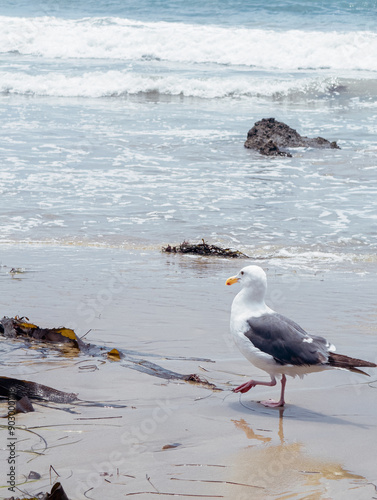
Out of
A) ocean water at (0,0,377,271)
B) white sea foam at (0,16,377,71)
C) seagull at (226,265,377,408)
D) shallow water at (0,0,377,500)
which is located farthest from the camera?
white sea foam at (0,16,377,71)

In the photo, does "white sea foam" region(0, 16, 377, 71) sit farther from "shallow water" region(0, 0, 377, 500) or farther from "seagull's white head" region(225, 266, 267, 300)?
"seagull's white head" region(225, 266, 267, 300)

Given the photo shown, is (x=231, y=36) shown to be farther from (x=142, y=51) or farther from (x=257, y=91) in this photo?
(x=257, y=91)

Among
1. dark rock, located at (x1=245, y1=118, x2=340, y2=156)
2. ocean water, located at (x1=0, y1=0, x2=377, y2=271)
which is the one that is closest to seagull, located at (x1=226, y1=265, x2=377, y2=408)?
ocean water, located at (x1=0, y1=0, x2=377, y2=271)

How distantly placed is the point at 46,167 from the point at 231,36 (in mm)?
22353

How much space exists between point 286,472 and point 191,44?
30.8 meters

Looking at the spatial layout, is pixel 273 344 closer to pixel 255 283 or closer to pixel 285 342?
pixel 285 342

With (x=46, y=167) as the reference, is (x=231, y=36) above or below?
above

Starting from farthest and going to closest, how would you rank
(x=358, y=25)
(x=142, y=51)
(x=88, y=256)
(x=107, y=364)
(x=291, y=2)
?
1. (x=291, y=2)
2. (x=358, y=25)
3. (x=142, y=51)
4. (x=88, y=256)
5. (x=107, y=364)

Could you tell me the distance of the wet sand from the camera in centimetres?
306

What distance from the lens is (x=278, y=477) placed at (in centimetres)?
312

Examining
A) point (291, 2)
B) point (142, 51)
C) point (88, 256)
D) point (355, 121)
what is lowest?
point (88, 256)

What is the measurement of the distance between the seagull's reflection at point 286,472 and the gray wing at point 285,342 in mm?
561

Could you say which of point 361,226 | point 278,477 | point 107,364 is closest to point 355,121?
point 361,226

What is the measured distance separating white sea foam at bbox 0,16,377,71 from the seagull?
25718mm
